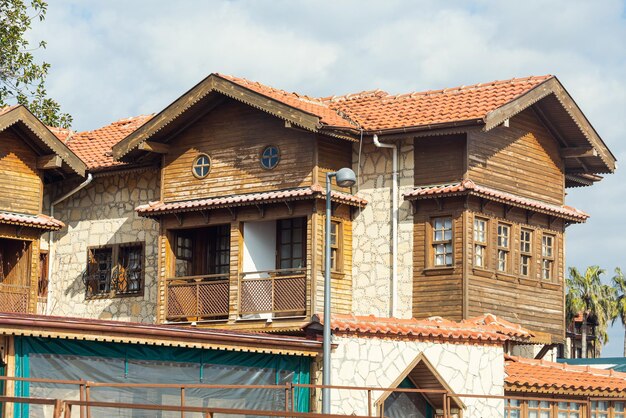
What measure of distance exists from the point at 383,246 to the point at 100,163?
27.9ft

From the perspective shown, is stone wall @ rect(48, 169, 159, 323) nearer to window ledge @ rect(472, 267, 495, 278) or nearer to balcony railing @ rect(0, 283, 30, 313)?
balcony railing @ rect(0, 283, 30, 313)

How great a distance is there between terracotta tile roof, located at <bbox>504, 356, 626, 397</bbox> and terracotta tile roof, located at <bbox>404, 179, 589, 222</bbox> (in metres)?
3.76

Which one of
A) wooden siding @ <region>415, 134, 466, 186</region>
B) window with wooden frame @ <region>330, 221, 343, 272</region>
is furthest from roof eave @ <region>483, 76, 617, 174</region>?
window with wooden frame @ <region>330, 221, 343, 272</region>

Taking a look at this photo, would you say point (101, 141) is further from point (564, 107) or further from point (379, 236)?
point (564, 107)

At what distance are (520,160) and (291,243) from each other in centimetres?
603

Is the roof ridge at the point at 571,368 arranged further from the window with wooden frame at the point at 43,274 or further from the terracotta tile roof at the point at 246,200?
the window with wooden frame at the point at 43,274

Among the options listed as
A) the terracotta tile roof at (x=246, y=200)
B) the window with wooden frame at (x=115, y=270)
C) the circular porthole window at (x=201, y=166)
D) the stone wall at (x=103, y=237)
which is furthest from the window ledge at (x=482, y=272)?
the window with wooden frame at (x=115, y=270)

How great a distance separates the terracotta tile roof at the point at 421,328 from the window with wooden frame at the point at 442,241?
2.18m

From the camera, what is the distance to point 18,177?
111 feet

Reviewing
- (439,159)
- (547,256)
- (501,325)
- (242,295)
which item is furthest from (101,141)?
(501,325)

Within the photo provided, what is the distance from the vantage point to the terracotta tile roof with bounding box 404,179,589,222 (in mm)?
30688

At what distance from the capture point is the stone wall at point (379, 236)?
31.7m

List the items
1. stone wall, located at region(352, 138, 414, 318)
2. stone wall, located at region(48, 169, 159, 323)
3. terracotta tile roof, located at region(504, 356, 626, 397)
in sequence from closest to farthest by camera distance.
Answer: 1. terracotta tile roof, located at region(504, 356, 626, 397)
2. stone wall, located at region(352, 138, 414, 318)
3. stone wall, located at region(48, 169, 159, 323)

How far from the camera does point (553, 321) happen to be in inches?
1330
